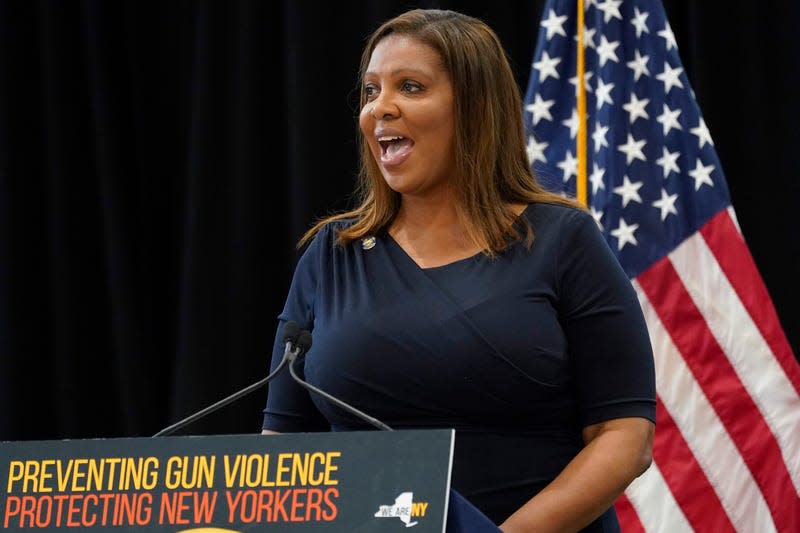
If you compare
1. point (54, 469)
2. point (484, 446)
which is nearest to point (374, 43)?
point (484, 446)

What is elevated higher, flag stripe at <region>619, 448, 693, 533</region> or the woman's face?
the woman's face

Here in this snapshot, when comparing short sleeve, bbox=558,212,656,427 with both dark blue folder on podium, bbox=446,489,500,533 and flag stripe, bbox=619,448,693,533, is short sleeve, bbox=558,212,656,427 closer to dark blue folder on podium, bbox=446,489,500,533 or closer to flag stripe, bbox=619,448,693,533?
dark blue folder on podium, bbox=446,489,500,533

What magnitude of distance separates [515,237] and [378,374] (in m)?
0.28

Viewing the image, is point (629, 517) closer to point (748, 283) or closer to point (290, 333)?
point (748, 283)

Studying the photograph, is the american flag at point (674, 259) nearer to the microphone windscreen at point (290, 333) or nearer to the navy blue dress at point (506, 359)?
the navy blue dress at point (506, 359)

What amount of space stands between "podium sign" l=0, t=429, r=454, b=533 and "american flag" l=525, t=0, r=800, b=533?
6.02ft

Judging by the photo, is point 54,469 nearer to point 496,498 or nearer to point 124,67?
point 496,498

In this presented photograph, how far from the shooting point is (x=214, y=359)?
348 centimetres

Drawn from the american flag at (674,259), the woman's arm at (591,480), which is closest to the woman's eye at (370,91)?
the woman's arm at (591,480)

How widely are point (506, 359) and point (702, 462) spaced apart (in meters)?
1.48

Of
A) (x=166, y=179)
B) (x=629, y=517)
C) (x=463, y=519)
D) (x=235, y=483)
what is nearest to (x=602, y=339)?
(x=463, y=519)

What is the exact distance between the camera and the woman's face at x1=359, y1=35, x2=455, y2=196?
68.6 inches

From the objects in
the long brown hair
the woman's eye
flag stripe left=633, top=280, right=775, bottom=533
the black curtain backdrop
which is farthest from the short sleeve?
the black curtain backdrop

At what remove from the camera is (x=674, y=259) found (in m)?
2.99
